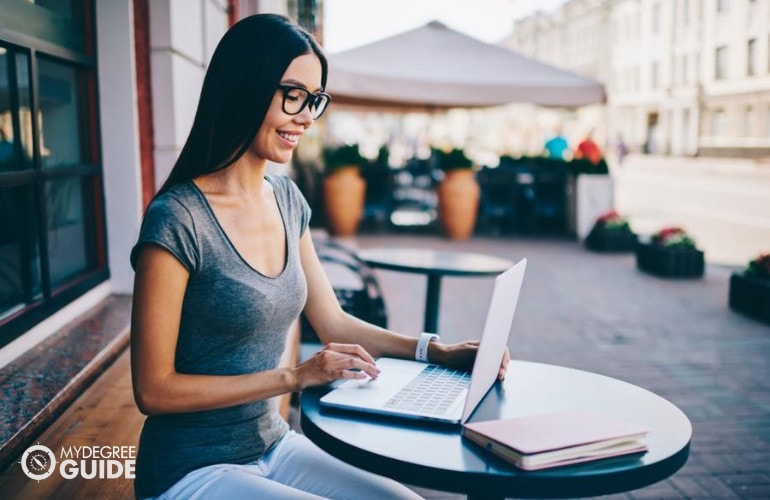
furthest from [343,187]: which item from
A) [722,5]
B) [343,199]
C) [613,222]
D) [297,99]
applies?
[722,5]

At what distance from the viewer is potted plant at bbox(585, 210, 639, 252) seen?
10.3m

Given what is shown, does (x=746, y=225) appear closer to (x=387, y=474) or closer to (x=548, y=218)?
(x=548, y=218)

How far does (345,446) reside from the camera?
1.48 metres

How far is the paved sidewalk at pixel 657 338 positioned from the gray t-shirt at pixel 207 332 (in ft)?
5.89

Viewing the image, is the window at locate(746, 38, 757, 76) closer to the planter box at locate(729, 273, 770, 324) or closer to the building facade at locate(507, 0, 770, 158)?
the building facade at locate(507, 0, 770, 158)

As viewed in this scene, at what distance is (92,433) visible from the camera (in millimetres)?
2191

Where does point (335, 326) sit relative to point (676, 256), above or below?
above

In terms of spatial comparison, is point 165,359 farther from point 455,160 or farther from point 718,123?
point 718,123

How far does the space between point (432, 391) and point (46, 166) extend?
181 cm

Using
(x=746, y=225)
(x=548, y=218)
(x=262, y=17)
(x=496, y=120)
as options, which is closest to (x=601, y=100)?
(x=548, y=218)

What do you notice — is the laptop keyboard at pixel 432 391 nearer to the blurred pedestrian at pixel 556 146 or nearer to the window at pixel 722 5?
the blurred pedestrian at pixel 556 146

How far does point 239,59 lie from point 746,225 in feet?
42.5

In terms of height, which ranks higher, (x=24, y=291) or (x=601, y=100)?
(x=601, y=100)

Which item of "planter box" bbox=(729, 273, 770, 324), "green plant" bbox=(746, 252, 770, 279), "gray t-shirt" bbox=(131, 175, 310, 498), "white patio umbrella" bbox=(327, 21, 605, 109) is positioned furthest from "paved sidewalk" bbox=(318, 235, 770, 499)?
"white patio umbrella" bbox=(327, 21, 605, 109)
